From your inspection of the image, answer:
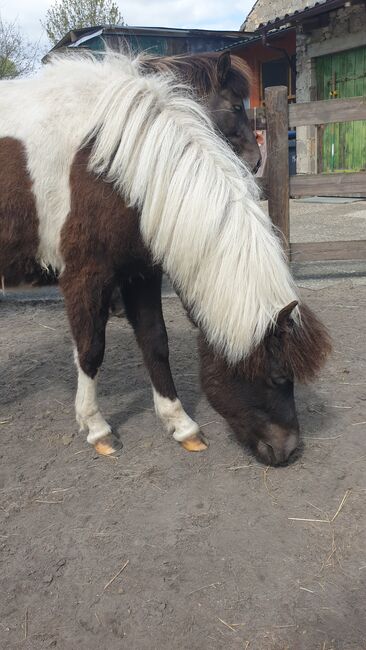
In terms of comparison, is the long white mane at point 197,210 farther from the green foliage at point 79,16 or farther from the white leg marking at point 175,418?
the green foliage at point 79,16

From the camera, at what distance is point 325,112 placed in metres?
5.58

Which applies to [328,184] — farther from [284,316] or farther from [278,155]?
[284,316]

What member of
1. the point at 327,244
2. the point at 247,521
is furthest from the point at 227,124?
the point at 247,521

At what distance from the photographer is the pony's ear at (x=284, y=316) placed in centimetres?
220

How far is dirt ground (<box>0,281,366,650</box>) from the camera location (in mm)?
1827

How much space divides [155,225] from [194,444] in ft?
4.00

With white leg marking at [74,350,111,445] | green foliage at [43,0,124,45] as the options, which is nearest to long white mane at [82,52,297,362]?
white leg marking at [74,350,111,445]

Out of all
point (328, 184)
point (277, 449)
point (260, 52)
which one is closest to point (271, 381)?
point (277, 449)

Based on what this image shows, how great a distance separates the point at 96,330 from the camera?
277cm

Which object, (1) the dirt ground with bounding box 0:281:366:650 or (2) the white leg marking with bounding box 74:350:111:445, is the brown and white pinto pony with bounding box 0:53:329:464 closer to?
(2) the white leg marking with bounding box 74:350:111:445

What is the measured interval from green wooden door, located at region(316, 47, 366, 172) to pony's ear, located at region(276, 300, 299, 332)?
10.3 meters

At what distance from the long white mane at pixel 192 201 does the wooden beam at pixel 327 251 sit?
10.7 feet

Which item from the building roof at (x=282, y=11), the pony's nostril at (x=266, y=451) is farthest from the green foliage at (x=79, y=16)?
the pony's nostril at (x=266, y=451)

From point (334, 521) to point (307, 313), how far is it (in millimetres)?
899
